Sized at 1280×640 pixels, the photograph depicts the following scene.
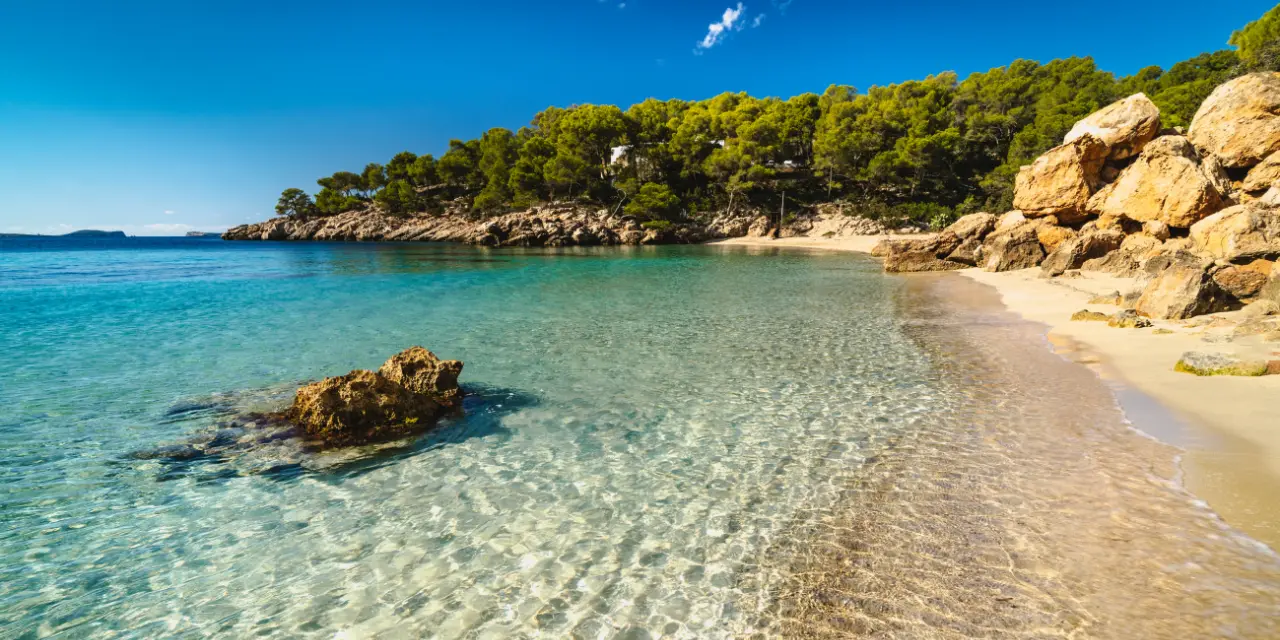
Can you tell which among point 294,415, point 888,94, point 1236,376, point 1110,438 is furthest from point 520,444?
point 888,94

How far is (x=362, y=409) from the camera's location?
654cm

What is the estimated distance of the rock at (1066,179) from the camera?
24484 mm

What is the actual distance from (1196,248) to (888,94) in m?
57.5

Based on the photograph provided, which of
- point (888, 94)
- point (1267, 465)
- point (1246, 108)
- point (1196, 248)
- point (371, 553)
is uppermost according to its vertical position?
point (888, 94)

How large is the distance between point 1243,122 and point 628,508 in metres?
31.7

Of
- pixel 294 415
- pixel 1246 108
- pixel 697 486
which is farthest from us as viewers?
pixel 1246 108

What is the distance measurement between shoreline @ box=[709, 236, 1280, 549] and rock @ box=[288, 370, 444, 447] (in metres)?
8.12

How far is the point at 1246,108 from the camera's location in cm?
2170

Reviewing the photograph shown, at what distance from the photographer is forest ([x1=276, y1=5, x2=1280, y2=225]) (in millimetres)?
51219

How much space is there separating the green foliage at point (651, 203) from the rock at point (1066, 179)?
124 ft

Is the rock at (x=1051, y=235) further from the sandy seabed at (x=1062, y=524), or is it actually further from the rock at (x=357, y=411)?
the rock at (x=357, y=411)

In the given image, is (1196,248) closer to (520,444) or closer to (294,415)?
(520,444)

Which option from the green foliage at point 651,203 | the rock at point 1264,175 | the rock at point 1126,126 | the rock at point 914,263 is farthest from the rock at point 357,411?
the green foliage at point 651,203

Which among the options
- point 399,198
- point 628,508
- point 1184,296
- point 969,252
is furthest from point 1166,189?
point 399,198
